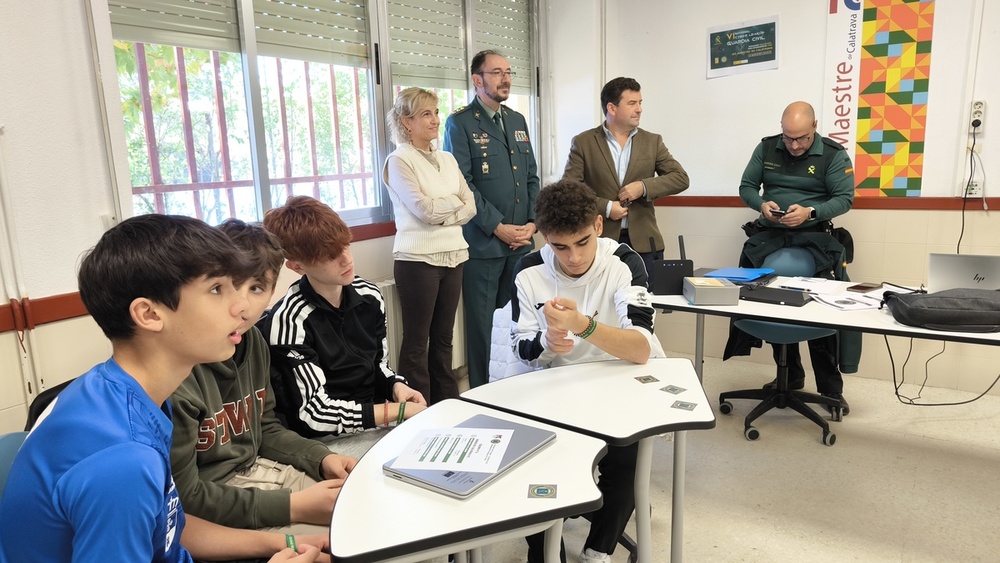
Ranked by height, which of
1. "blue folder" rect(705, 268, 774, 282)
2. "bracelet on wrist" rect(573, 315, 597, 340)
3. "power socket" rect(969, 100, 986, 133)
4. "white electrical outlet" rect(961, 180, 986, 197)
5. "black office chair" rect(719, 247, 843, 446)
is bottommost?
"black office chair" rect(719, 247, 843, 446)

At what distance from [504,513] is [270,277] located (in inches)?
25.1

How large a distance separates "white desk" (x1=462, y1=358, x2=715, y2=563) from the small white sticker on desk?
0.61 feet

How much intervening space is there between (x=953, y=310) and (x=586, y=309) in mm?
1206

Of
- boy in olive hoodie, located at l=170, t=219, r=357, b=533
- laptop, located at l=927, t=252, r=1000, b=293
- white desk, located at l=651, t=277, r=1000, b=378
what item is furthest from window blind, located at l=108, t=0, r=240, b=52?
laptop, located at l=927, t=252, r=1000, b=293

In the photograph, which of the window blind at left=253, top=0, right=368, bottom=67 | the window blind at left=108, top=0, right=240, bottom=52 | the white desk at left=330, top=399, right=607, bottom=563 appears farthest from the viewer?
the window blind at left=253, top=0, right=368, bottom=67

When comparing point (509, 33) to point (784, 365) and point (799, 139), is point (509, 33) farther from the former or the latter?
point (784, 365)

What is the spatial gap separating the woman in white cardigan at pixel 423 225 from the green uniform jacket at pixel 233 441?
154cm

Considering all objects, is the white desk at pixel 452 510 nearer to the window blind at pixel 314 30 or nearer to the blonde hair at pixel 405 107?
the blonde hair at pixel 405 107

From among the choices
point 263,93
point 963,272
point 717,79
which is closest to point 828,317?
point 963,272

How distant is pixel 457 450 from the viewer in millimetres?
1374

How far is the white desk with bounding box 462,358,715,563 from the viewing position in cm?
153

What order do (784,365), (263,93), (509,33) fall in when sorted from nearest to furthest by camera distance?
(263,93) < (784,365) < (509,33)

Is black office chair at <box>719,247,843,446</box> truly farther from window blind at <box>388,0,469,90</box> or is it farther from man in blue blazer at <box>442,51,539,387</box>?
window blind at <box>388,0,469,90</box>

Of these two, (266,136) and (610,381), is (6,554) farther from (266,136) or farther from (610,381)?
(266,136)
